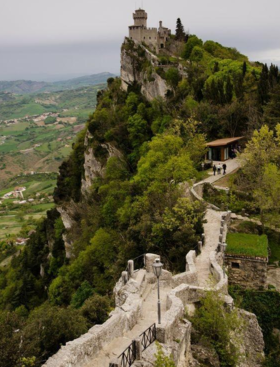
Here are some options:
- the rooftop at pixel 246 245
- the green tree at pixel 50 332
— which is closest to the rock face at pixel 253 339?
the rooftop at pixel 246 245

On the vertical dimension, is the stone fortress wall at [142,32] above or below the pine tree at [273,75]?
above

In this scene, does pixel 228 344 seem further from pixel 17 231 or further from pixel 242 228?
pixel 17 231

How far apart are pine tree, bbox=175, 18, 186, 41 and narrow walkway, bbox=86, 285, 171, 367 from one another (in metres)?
65.6

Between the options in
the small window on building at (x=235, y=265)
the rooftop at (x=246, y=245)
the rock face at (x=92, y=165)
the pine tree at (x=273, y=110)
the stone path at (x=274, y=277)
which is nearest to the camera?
the rooftop at (x=246, y=245)

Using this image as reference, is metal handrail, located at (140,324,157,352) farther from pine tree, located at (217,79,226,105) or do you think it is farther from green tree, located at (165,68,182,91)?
green tree, located at (165,68,182,91)

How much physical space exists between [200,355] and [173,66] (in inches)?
2062

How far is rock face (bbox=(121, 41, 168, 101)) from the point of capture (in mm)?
56781

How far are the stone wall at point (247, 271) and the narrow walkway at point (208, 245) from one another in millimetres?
1314

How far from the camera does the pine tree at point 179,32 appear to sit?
7156 cm

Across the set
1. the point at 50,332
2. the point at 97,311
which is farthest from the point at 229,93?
the point at 50,332

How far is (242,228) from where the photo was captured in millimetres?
23156

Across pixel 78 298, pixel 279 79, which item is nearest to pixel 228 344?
pixel 78 298

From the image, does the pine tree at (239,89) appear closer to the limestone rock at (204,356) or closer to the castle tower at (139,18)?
the castle tower at (139,18)

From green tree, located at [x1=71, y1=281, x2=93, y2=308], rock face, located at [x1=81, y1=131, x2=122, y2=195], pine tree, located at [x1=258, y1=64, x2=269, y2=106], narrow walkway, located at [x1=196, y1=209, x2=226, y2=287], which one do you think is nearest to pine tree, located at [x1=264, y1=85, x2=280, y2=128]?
pine tree, located at [x1=258, y1=64, x2=269, y2=106]
